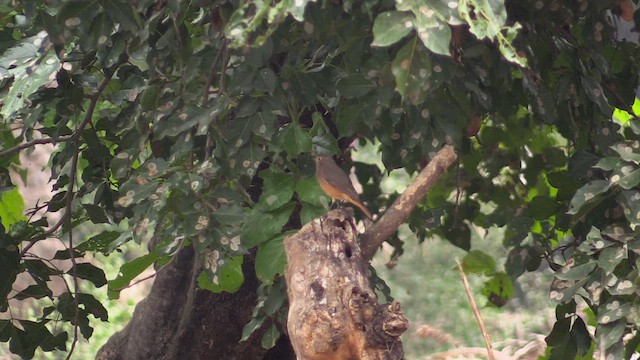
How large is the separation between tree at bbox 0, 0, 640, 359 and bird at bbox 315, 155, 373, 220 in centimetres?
8

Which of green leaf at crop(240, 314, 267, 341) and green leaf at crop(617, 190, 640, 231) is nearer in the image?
green leaf at crop(617, 190, 640, 231)

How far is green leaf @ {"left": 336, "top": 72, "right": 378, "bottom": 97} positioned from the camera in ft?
6.83

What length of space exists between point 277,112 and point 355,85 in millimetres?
180

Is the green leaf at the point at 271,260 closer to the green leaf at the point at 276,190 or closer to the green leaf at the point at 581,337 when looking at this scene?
the green leaf at the point at 276,190

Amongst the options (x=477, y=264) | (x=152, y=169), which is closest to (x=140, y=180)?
(x=152, y=169)

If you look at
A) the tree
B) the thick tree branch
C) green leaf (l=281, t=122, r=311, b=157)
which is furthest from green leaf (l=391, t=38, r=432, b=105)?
green leaf (l=281, t=122, r=311, b=157)

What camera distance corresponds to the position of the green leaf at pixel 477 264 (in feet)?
10.6

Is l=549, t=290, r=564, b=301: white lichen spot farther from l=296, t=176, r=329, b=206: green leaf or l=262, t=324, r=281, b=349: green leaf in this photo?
l=262, t=324, r=281, b=349: green leaf

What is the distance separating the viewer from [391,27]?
1484 mm

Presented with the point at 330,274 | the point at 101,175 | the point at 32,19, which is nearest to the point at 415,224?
the point at 101,175

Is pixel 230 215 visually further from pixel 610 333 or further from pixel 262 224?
pixel 610 333

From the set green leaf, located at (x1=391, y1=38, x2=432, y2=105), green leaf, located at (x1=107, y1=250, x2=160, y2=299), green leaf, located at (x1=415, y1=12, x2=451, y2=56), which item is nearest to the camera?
green leaf, located at (x1=415, y1=12, x2=451, y2=56)

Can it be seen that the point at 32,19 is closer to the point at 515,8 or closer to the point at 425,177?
the point at 425,177

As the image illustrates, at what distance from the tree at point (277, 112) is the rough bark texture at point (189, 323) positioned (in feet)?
0.61
